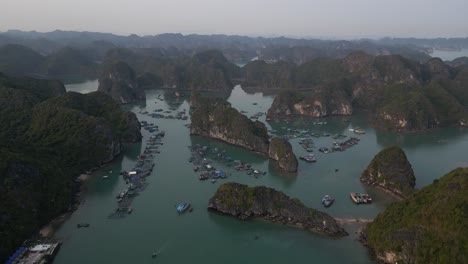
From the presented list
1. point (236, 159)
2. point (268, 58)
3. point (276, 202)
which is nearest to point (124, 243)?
point (276, 202)

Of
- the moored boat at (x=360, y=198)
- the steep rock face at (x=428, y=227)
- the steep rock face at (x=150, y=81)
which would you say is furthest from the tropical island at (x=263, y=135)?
the moored boat at (x=360, y=198)

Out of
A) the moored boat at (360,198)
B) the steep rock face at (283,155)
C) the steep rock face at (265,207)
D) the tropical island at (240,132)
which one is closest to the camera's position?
the steep rock face at (265,207)

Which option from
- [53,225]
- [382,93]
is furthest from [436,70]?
[53,225]

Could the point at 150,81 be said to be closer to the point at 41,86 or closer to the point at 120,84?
the point at 120,84

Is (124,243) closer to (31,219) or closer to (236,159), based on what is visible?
(31,219)

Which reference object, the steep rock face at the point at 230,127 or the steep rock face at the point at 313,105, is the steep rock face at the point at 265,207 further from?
the steep rock face at the point at 313,105

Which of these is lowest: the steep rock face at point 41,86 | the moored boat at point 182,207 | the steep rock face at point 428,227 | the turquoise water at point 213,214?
the turquoise water at point 213,214
